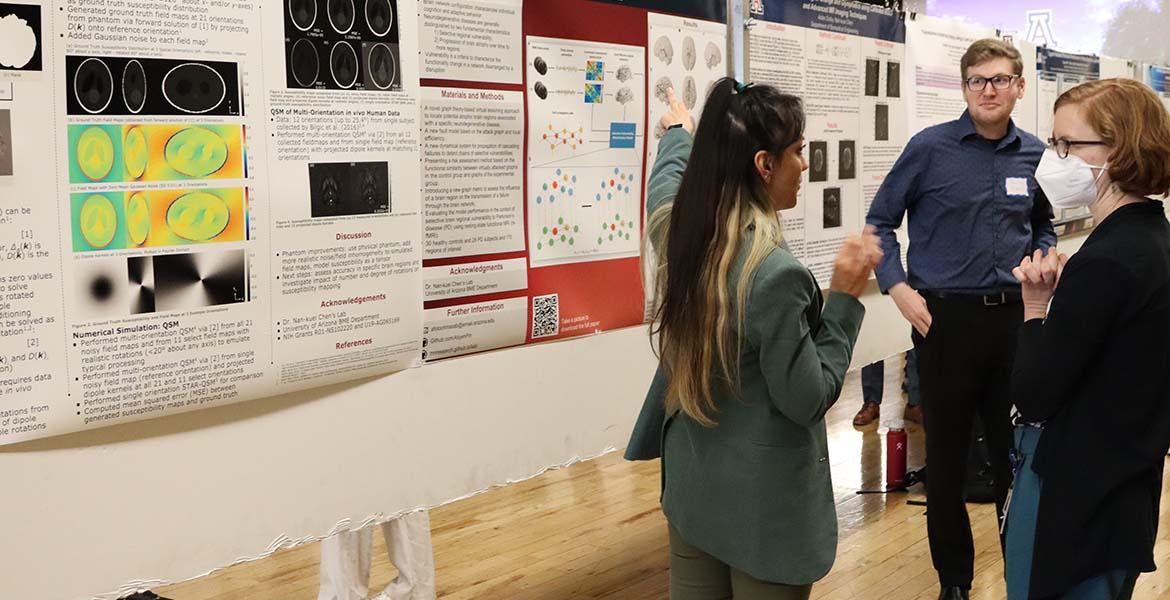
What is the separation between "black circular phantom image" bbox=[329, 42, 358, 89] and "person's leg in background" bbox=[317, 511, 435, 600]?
1571 mm

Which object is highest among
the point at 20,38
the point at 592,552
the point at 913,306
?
the point at 20,38

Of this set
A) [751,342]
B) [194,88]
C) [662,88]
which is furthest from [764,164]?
[662,88]

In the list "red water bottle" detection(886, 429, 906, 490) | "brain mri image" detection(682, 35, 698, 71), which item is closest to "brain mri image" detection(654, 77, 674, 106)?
"brain mri image" detection(682, 35, 698, 71)

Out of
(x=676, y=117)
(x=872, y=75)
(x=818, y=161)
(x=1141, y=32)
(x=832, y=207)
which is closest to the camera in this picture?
(x=676, y=117)

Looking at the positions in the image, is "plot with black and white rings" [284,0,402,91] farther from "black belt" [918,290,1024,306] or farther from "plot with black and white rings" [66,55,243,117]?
"black belt" [918,290,1024,306]

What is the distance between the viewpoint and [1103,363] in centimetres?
197

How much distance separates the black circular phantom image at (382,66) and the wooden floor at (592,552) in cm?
196

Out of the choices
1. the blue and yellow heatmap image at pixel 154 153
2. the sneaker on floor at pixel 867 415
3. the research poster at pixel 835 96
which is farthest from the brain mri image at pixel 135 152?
the sneaker on floor at pixel 867 415

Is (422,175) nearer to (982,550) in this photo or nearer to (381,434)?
(381,434)

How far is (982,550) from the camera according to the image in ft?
13.6

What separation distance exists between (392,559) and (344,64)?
181cm

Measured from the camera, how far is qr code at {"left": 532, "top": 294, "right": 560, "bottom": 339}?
2.85 m

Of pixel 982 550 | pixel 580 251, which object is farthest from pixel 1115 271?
pixel 982 550

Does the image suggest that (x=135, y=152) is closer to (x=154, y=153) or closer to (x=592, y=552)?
(x=154, y=153)
